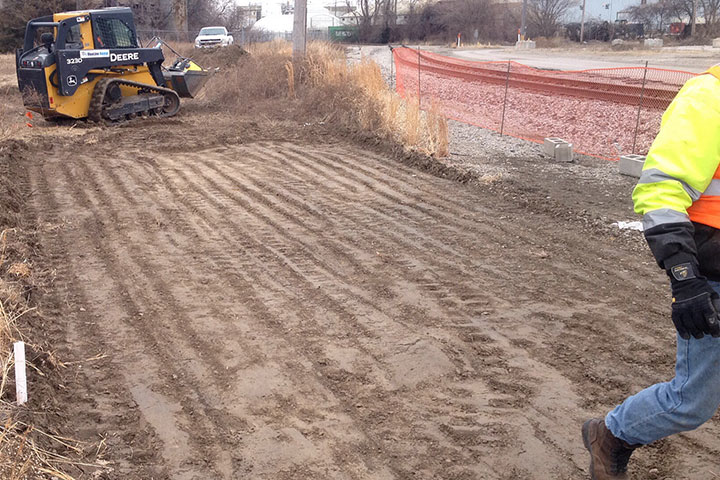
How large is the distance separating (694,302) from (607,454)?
0.97 m

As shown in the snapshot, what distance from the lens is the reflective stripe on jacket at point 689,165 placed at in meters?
2.80

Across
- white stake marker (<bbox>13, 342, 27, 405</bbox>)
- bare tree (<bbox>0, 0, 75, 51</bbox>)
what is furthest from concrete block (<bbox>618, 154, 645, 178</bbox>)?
bare tree (<bbox>0, 0, 75, 51</bbox>)

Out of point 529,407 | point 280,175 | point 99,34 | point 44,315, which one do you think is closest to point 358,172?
point 280,175

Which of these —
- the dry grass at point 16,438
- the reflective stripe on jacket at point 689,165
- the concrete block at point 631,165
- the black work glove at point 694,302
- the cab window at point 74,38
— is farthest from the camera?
the cab window at point 74,38

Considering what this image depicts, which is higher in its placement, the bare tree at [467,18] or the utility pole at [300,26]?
the bare tree at [467,18]

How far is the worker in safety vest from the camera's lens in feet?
8.95

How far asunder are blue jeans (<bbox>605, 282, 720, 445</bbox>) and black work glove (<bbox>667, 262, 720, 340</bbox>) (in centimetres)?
14

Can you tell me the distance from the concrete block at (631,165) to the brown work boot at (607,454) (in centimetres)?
658

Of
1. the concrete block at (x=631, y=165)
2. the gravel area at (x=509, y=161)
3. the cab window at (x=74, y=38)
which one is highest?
the cab window at (x=74, y=38)

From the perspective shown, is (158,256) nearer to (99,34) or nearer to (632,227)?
(632,227)

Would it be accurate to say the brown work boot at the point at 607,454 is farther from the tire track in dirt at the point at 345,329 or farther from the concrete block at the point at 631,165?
the concrete block at the point at 631,165

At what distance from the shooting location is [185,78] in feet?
55.5

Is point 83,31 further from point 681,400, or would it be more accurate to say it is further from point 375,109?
point 681,400

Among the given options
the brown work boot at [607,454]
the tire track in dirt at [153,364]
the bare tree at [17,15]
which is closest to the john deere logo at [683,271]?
the brown work boot at [607,454]
